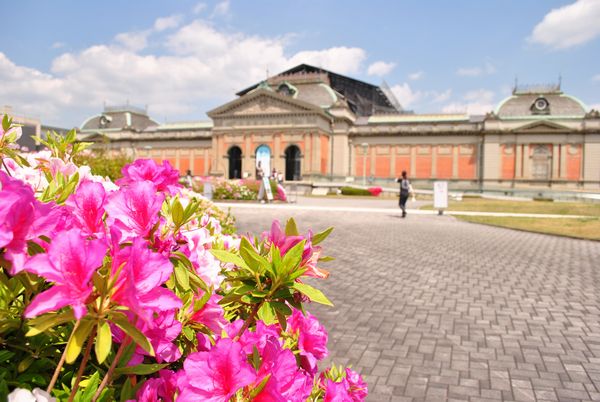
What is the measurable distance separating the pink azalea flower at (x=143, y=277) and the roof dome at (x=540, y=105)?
5466cm

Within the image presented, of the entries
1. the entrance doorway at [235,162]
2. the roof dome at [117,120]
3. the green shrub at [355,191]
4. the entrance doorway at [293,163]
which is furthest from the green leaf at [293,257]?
the roof dome at [117,120]

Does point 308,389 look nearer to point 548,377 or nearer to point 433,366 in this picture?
point 433,366

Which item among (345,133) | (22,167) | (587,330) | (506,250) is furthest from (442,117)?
(22,167)

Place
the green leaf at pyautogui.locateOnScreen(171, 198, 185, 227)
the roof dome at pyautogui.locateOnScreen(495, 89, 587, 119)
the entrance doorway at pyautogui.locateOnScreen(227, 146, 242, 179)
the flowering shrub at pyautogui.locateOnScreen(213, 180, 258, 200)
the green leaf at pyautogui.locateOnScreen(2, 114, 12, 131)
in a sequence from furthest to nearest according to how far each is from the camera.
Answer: the entrance doorway at pyautogui.locateOnScreen(227, 146, 242, 179)
the roof dome at pyautogui.locateOnScreen(495, 89, 587, 119)
the flowering shrub at pyautogui.locateOnScreen(213, 180, 258, 200)
the green leaf at pyautogui.locateOnScreen(2, 114, 12, 131)
the green leaf at pyautogui.locateOnScreen(171, 198, 185, 227)

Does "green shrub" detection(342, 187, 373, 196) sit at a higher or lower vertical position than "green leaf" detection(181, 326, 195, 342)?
lower

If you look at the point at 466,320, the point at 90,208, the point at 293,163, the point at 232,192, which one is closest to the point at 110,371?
the point at 90,208

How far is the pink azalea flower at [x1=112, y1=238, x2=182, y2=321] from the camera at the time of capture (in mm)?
957

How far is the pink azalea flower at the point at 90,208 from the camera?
4.29ft

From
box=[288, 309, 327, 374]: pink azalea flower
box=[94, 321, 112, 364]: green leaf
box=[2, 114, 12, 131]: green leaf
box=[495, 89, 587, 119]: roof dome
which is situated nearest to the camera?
box=[94, 321, 112, 364]: green leaf

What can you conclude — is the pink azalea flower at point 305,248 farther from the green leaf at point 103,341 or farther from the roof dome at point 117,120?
the roof dome at point 117,120

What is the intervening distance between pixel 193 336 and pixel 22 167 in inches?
56.3

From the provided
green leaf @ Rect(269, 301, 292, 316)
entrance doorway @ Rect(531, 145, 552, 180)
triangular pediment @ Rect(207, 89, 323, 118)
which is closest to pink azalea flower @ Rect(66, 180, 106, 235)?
green leaf @ Rect(269, 301, 292, 316)

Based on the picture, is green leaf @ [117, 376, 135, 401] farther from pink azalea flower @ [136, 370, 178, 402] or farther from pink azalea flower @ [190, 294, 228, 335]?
pink azalea flower @ [190, 294, 228, 335]

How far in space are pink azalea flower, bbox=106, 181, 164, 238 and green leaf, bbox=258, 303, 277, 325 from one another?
1.29 feet
